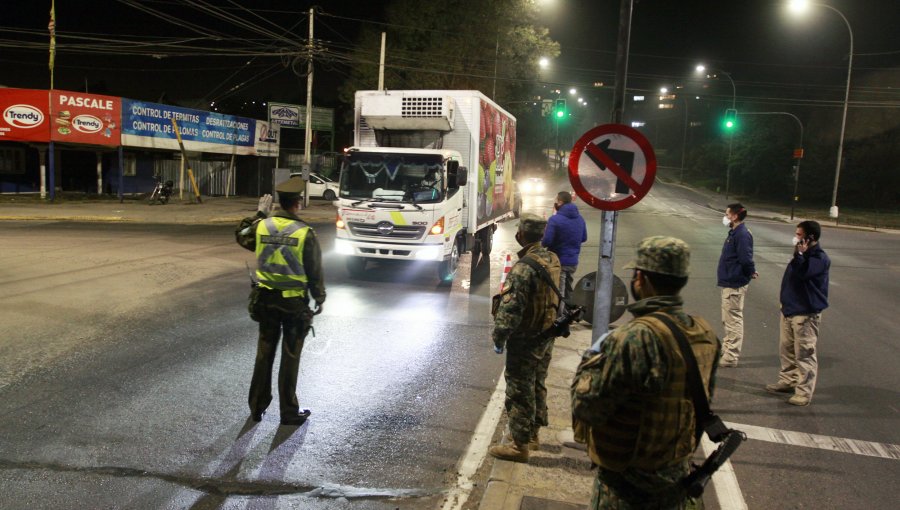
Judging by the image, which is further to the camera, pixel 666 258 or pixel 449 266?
pixel 449 266

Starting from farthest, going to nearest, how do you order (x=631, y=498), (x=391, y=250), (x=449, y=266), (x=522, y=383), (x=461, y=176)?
(x=449, y=266)
(x=391, y=250)
(x=461, y=176)
(x=522, y=383)
(x=631, y=498)

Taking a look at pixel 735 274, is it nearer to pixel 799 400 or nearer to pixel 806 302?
pixel 806 302

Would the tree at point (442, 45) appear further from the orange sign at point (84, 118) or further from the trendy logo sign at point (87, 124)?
the trendy logo sign at point (87, 124)

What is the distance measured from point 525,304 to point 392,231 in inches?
270

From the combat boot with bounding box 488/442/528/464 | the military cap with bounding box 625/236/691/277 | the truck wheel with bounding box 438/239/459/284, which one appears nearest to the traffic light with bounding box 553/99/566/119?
the truck wheel with bounding box 438/239/459/284

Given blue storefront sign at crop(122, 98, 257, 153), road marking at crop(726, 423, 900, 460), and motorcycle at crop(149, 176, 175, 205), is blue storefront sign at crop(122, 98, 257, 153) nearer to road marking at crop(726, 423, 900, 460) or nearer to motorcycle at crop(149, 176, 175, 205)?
motorcycle at crop(149, 176, 175, 205)

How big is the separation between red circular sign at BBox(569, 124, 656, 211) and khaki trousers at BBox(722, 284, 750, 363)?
9.76 ft

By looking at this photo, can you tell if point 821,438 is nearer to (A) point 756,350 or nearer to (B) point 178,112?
(A) point 756,350

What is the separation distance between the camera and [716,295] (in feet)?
37.1

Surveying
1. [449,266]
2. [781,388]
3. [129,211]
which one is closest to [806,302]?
[781,388]

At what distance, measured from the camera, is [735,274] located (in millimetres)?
6875

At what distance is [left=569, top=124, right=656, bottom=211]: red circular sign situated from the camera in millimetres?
4594

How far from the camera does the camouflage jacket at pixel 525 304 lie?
4.16m

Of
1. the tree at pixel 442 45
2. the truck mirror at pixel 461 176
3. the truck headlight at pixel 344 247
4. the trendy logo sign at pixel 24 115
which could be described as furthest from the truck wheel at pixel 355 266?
the tree at pixel 442 45
